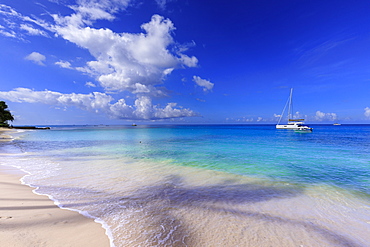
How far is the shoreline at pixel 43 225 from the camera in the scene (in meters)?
3.61

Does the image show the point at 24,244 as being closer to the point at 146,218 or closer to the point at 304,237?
the point at 146,218

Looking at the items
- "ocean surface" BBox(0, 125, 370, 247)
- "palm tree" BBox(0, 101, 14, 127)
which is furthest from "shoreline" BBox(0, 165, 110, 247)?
"palm tree" BBox(0, 101, 14, 127)

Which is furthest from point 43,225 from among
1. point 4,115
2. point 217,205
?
point 4,115

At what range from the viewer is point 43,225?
422cm

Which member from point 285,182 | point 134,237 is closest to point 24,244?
point 134,237

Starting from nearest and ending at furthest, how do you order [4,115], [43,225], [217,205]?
[43,225] → [217,205] → [4,115]

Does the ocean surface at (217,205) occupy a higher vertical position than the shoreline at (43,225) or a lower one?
lower

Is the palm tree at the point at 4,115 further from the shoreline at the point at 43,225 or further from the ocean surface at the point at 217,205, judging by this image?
the shoreline at the point at 43,225

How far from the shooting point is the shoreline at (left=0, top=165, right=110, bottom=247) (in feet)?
11.8

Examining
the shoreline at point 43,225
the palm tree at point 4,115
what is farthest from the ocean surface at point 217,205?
the palm tree at point 4,115

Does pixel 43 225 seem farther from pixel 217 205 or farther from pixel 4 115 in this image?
pixel 4 115

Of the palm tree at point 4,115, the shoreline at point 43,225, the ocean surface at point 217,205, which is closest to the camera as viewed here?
the shoreline at point 43,225

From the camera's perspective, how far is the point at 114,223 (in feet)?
14.9

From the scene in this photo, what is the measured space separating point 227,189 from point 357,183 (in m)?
7.70
